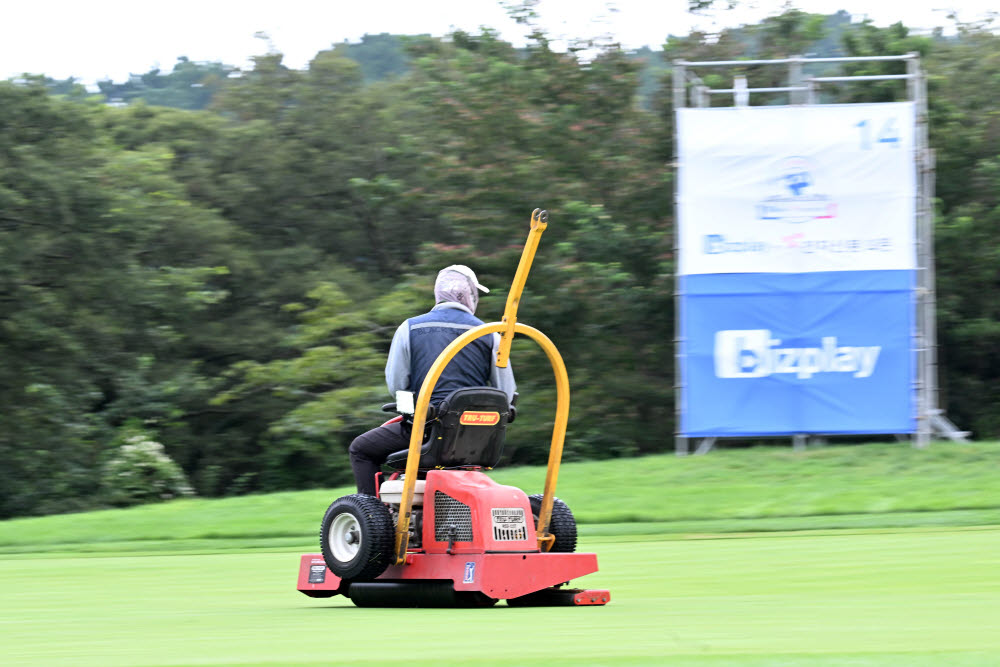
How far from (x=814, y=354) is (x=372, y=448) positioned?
12.3 metres

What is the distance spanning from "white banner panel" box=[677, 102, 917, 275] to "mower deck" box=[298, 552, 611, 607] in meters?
12.5

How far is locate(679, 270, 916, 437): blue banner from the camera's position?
1866 centimetres

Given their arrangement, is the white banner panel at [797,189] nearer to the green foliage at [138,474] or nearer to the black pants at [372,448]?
the black pants at [372,448]

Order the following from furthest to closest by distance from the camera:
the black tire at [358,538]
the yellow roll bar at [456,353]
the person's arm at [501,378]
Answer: the person's arm at [501,378], the black tire at [358,538], the yellow roll bar at [456,353]

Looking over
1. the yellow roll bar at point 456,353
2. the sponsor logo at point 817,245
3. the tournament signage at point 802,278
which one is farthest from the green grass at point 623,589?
the sponsor logo at point 817,245

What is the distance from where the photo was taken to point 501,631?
5344mm

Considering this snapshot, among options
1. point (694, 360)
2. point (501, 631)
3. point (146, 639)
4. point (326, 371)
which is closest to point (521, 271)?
point (501, 631)

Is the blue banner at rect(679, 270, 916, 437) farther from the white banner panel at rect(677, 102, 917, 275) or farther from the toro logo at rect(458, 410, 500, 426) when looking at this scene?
the toro logo at rect(458, 410, 500, 426)

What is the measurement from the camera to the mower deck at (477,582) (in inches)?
261

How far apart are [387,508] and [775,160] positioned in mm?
13180

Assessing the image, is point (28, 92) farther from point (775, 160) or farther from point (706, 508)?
point (706, 508)

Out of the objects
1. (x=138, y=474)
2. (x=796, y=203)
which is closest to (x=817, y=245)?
(x=796, y=203)

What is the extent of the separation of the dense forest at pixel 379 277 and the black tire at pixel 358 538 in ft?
54.0

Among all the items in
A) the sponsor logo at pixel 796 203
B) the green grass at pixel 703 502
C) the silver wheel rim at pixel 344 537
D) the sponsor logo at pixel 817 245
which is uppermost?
the sponsor logo at pixel 796 203
